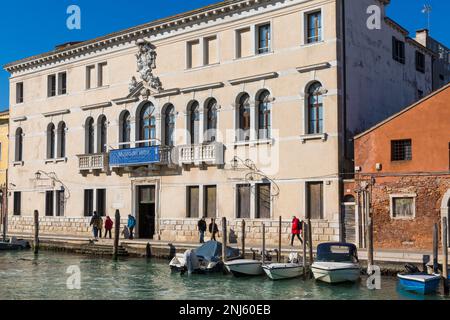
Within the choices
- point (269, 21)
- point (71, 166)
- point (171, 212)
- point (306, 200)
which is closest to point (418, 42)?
point (269, 21)

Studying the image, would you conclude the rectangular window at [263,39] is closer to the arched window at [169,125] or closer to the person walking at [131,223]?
the arched window at [169,125]

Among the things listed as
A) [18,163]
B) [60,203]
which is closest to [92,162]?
[60,203]

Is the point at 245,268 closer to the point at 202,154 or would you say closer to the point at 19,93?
the point at 202,154

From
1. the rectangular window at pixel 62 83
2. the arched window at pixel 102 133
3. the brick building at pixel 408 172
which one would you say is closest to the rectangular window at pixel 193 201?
the arched window at pixel 102 133

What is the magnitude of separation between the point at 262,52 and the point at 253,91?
1.34m

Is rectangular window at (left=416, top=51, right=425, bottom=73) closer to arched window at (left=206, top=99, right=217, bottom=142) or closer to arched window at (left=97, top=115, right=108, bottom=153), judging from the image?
arched window at (left=206, top=99, right=217, bottom=142)

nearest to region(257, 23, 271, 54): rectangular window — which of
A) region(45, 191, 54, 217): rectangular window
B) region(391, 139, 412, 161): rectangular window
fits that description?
region(391, 139, 412, 161): rectangular window

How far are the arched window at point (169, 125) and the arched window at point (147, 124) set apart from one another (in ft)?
1.83

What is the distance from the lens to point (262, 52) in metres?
21.4

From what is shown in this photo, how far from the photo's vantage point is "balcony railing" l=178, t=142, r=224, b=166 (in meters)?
21.8

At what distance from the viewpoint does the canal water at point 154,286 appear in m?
14.3

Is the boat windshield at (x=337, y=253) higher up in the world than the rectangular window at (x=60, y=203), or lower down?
lower down

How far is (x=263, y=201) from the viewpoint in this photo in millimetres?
20969

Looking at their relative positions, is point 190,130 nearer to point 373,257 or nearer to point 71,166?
point 71,166
